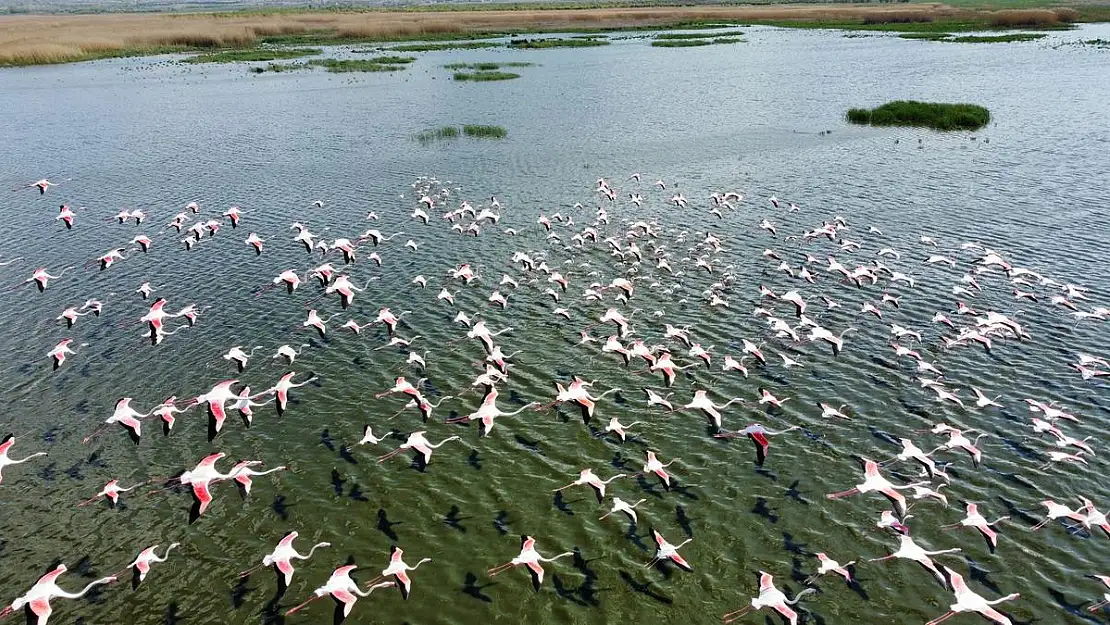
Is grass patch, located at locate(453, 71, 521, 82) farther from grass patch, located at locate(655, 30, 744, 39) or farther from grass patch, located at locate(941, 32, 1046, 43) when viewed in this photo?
grass patch, located at locate(941, 32, 1046, 43)

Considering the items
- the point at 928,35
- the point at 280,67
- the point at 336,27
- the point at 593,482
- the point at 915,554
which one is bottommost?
the point at 280,67

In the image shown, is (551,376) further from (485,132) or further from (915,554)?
(485,132)

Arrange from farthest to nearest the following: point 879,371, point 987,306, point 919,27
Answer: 1. point 919,27
2. point 987,306
3. point 879,371

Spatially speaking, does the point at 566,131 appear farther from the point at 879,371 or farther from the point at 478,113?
the point at 879,371

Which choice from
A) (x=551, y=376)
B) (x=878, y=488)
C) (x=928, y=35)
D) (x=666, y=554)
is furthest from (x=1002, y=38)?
(x=666, y=554)

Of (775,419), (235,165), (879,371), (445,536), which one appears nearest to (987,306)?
(879,371)

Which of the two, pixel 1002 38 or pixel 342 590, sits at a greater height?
pixel 1002 38

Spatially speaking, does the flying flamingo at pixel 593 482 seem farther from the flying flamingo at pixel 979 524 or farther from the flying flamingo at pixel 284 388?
the flying flamingo at pixel 284 388

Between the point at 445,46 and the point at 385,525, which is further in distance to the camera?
the point at 445,46
